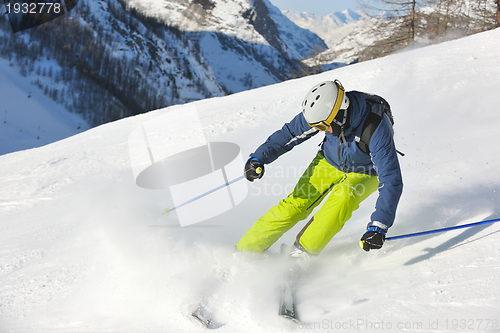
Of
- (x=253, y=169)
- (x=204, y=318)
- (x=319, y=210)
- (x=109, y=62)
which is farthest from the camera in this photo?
(x=109, y=62)

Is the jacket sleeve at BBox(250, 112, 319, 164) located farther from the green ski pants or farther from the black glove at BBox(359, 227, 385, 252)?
the black glove at BBox(359, 227, 385, 252)

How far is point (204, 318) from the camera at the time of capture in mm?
2230

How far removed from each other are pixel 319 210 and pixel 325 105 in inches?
34.1

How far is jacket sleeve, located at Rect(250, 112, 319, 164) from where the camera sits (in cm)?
287

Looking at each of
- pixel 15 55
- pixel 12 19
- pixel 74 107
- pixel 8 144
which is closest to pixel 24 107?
pixel 74 107

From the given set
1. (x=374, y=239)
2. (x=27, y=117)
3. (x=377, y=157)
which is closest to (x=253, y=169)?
(x=377, y=157)

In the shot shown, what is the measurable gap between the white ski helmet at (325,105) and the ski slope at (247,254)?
1.27m

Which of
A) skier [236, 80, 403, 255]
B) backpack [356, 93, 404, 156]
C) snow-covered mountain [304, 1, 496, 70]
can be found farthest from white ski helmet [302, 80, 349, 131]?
snow-covered mountain [304, 1, 496, 70]

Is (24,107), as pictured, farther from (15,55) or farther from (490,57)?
(490,57)

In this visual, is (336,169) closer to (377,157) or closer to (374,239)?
(377,157)

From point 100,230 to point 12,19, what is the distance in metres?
93.7

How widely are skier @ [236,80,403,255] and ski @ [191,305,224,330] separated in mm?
637

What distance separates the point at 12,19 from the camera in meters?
72.1

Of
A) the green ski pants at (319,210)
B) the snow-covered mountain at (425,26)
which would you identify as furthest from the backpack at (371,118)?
the snow-covered mountain at (425,26)
